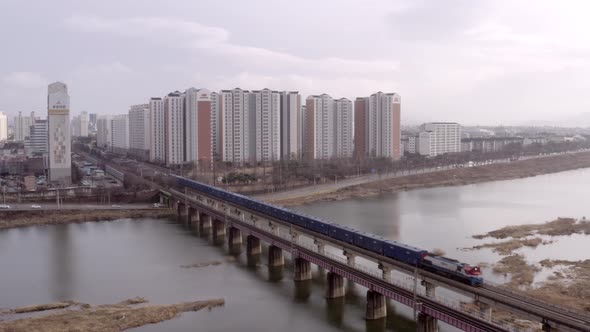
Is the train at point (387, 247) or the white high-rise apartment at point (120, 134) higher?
the white high-rise apartment at point (120, 134)

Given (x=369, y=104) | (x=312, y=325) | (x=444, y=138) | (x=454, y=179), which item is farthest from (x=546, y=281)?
(x=444, y=138)

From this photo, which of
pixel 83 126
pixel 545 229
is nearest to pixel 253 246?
pixel 545 229

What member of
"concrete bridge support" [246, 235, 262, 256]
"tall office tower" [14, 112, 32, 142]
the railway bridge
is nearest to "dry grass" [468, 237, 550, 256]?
the railway bridge

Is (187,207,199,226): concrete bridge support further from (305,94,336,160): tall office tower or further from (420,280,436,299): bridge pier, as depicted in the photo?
(305,94,336,160): tall office tower

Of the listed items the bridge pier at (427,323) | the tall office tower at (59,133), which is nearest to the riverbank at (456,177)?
the tall office tower at (59,133)

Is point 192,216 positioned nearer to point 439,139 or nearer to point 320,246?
point 320,246

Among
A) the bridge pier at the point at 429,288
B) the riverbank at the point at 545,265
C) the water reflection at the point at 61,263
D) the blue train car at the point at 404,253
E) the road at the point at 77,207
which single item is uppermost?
the blue train car at the point at 404,253

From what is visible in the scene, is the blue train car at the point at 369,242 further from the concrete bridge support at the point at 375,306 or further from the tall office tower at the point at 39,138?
the tall office tower at the point at 39,138

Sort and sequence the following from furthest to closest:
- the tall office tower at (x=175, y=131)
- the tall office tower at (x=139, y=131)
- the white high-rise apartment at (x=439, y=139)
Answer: the white high-rise apartment at (x=439, y=139), the tall office tower at (x=139, y=131), the tall office tower at (x=175, y=131)
